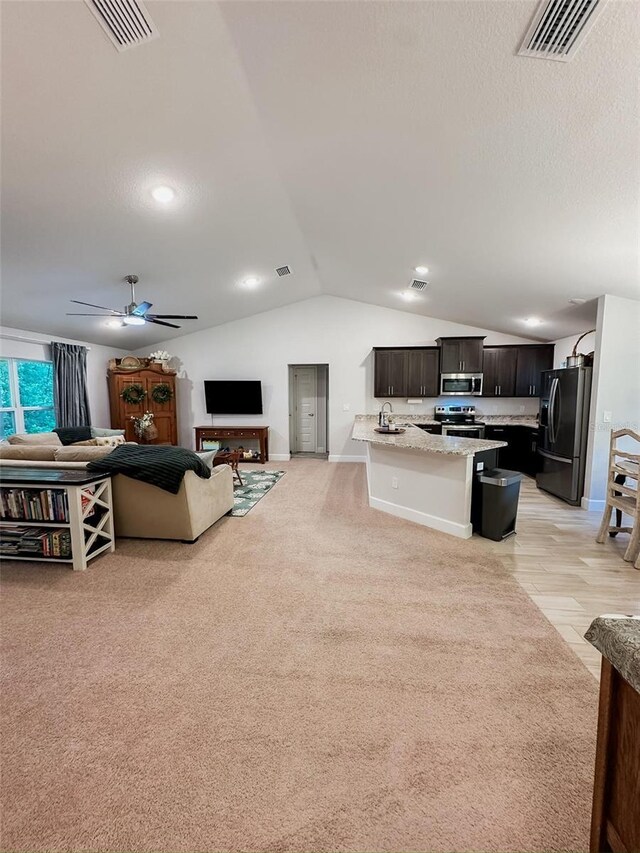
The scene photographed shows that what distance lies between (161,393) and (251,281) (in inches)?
121

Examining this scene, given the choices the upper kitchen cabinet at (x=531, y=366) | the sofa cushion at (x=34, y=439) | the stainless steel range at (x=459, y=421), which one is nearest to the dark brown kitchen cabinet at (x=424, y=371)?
the stainless steel range at (x=459, y=421)

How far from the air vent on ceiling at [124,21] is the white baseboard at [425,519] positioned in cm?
421

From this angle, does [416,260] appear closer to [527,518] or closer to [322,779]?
[527,518]

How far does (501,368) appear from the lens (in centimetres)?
646

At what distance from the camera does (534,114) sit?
2105 millimetres

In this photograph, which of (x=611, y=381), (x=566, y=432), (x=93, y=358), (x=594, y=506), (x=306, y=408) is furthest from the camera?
(x=306, y=408)

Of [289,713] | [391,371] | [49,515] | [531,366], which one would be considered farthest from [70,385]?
[531,366]

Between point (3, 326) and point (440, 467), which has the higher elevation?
point (3, 326)

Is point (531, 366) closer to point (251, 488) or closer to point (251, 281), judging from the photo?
point (251, 281)

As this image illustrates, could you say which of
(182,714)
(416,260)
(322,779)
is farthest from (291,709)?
(416,260)

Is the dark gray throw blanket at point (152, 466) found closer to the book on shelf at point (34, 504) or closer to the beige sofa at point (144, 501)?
the beige sofa at point (144, 501)

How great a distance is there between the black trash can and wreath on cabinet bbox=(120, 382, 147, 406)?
20.7 feet

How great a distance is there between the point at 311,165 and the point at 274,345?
4612 mm

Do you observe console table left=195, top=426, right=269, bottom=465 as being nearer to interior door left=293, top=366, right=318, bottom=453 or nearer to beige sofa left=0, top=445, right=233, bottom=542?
interior door left=293, top=366, right=318, bottom=453
